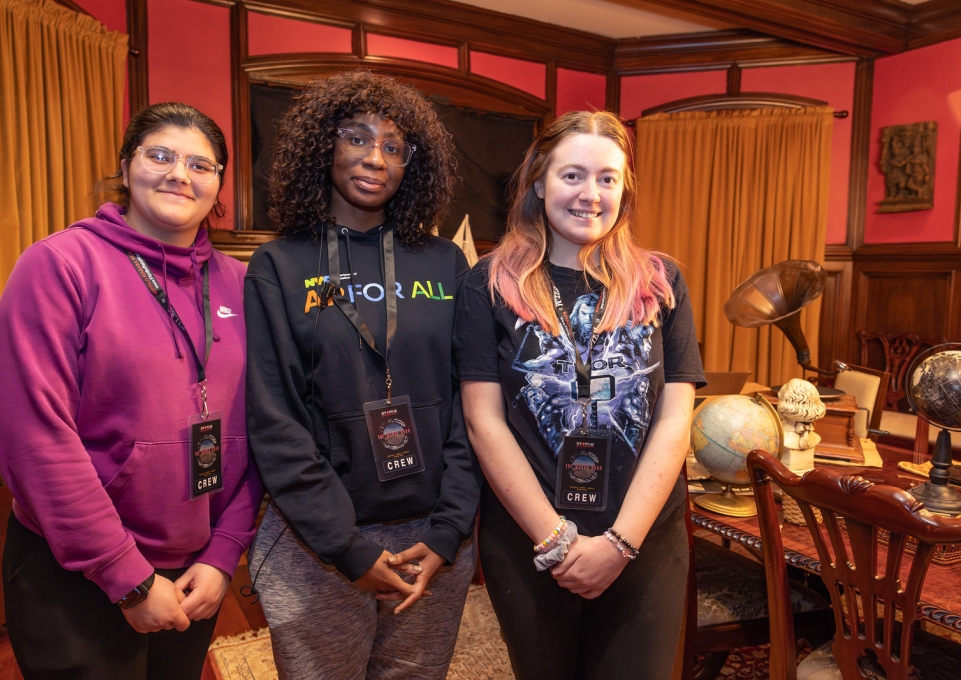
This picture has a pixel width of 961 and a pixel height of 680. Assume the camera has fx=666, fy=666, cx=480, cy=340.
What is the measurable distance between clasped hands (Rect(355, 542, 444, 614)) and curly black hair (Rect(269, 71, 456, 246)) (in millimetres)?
666

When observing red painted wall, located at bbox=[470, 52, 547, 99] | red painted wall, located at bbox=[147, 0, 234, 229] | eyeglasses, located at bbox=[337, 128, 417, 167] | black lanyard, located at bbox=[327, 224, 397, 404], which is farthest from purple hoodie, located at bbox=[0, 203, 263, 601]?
red painted wall, located at bbox=[470, 52, 547, 99]

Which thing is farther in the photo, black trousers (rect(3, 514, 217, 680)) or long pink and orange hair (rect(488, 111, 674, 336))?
long pink and orange hair (rect(488, 111, 674, 336))

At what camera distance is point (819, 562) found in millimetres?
1554

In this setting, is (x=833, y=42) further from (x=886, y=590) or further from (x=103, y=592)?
(x=103, y=592)

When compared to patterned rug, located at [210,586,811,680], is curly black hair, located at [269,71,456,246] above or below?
above

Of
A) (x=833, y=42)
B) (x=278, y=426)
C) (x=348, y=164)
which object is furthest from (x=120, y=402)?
(x=833, y=42)

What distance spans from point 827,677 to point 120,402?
1.69m

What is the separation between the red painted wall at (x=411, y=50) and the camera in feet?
14.5

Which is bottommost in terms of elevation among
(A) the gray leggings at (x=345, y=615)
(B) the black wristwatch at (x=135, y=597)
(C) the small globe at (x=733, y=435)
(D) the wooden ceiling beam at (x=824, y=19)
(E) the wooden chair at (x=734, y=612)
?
(E) the wooden chair at (x=734, y=612)

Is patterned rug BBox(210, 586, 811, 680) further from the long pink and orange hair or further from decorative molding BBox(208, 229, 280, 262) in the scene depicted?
decorative molding BBox(208, 229, 280, 262)

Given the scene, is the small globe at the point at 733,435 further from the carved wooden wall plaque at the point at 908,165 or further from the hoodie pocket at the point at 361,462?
the carved wooden wall plaque at the point at 908,165

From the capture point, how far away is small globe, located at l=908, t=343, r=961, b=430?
5.76ft

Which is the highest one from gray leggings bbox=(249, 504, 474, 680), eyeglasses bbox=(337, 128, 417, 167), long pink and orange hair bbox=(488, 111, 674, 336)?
eyeglasses bbox=(337, 128, 417, 167)

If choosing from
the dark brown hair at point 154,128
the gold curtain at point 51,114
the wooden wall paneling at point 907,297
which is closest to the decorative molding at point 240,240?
the gold curtain at point 51,114
